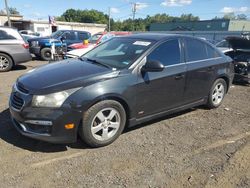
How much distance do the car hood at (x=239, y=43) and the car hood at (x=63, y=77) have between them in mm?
6032

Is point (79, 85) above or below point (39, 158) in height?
above

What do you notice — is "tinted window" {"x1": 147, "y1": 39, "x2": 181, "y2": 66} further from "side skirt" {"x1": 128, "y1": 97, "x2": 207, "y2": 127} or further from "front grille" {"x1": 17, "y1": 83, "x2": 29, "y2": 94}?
"front grille" {"x1": 17, "y1": 83, "x2": 29, "y2": 94}

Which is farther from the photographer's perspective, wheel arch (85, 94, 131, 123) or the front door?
the front door

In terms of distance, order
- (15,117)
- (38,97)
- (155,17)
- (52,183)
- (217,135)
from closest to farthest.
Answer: (52,183)
(38,97)
(15,117)
(217,135)
(155,17)

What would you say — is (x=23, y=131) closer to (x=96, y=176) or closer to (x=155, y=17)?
(x=96, y=176)

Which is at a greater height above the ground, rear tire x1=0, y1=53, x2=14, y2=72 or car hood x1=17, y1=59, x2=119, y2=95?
car hood x1=17, y1=59, x2=119, y2=95

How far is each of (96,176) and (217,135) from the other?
2328 millimetres

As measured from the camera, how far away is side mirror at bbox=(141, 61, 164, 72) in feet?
12.8

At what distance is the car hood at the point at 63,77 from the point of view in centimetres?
343

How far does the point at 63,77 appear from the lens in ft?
12.0

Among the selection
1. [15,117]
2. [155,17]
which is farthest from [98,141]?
[155,17]

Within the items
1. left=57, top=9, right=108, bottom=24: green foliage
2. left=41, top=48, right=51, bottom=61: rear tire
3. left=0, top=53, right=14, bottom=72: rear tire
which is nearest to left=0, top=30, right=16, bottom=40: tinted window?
left=0, top=53, right=14, bottom=72: rear tire

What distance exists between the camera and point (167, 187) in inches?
116

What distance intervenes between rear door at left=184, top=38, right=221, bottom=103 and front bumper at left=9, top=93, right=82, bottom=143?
7.60ft
